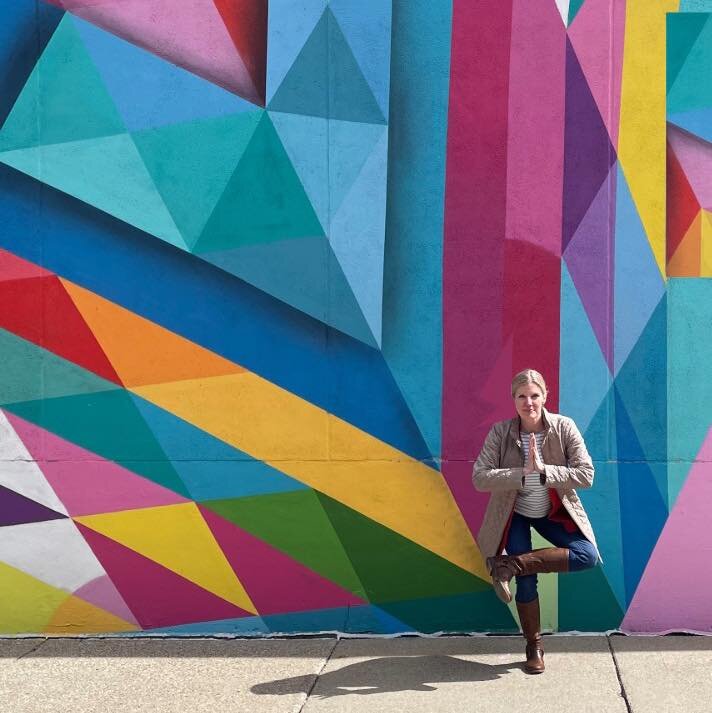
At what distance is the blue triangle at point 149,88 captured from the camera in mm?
5949

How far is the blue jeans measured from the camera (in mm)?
5242

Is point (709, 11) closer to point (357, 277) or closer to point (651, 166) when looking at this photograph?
point (651, 166)

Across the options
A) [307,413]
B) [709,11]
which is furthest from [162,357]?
[709,11]

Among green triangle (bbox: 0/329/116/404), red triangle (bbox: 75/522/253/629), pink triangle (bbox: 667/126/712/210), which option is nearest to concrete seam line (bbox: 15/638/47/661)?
red triangle (bbox: 75/522/253/629)

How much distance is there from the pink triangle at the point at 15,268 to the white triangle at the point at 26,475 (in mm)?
844

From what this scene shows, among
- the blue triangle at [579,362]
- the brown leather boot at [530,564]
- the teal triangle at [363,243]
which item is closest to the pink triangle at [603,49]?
the blue triangle at [579,362]

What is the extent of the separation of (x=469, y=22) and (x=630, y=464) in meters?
2.67

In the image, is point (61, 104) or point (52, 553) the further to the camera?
point (52, 553)

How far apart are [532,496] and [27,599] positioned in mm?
3054

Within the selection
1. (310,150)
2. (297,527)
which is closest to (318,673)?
(297,527)

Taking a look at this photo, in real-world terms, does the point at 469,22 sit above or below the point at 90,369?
above

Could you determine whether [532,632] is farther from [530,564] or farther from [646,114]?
[646,114]

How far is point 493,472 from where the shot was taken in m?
5.28

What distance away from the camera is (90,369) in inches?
239
